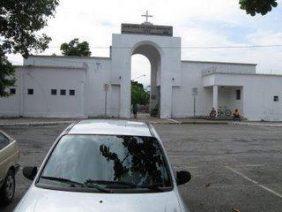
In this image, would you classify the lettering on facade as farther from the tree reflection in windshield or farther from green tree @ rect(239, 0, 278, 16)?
the tree reflection in windshield

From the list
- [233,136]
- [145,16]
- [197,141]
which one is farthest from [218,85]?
[197,141]

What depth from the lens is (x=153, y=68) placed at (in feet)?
186

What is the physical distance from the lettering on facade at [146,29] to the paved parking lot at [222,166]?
930 inches

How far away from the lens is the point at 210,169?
16.1m

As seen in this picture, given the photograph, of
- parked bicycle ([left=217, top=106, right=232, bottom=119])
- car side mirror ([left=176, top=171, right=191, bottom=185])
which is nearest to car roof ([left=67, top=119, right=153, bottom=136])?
car side mirror ([left=176, top=171, right=191, bottom=185])

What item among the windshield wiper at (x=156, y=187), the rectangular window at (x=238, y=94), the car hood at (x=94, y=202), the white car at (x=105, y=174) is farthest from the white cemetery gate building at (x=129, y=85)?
the car hood at (x=94, y=202)

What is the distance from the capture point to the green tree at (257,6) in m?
11.4

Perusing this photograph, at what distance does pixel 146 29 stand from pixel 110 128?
44.8 m

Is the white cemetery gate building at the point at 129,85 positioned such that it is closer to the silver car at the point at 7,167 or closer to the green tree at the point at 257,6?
the silver car at the point at 7,167

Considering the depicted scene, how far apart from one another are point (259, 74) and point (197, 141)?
26.3 m

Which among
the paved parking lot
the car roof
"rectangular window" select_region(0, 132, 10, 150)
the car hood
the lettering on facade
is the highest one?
the lettering on facade

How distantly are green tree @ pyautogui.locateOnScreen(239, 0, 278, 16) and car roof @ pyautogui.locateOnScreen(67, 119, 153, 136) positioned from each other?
498 cm

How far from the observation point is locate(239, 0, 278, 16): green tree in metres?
11.4

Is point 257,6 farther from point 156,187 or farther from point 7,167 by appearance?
point 156,187
